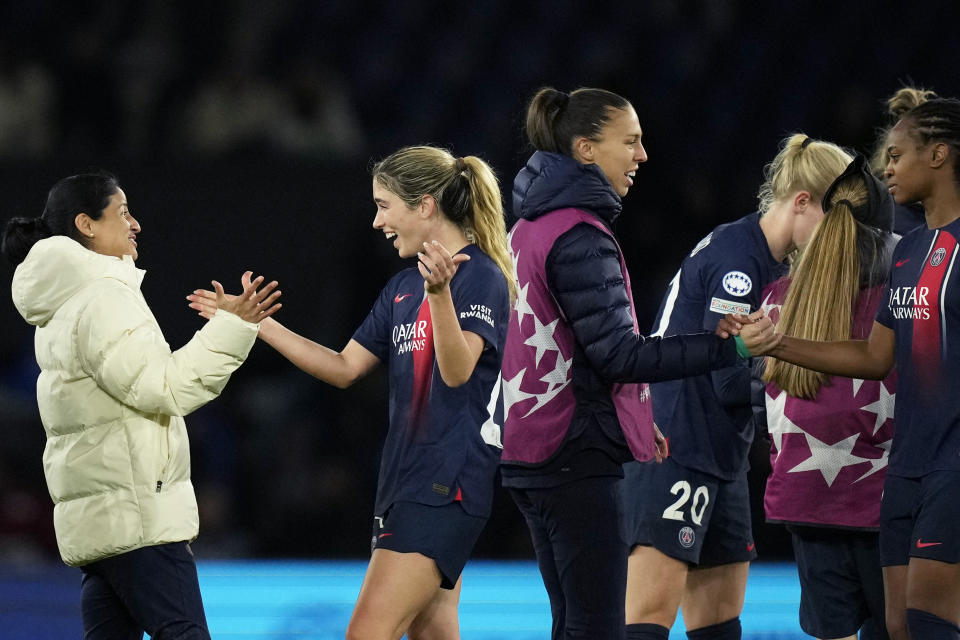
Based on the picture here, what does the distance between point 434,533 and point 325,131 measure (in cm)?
563

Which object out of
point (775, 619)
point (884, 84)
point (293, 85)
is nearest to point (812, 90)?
point (884, 84)

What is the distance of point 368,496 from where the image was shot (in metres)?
7.26

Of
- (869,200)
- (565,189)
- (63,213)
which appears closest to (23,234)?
(63,213)

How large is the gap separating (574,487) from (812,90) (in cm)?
728

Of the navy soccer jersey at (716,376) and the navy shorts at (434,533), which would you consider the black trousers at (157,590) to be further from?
the navy soccer jersey at (716,376)

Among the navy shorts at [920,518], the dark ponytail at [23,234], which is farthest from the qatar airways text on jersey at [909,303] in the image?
the dark ponytail at [23,234]

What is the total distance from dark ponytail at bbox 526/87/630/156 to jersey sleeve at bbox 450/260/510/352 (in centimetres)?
44

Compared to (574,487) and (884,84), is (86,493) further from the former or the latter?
(884,84)

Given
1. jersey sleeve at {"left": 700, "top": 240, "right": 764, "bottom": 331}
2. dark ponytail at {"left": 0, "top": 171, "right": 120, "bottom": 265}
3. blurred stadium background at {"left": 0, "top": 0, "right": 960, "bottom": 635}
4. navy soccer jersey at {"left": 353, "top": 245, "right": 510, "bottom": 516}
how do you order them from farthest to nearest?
blurred stadium background at {"left": 0, "top": 0, "right": 960, "bottom": 635}
jersey sleeve at {"left": 700, "top": 240, "right": 764, "bottom": 331}
dark ponytail at {"left": 0, "top": 171, "right": 120, "bottom": 265}
navy soccer jersey at {"left": 353, "top": 245, "right": 510, "bottom": 516}

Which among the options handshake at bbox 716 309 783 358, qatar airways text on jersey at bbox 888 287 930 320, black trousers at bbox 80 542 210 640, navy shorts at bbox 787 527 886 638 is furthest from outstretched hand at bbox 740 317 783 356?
black trousers at bbox 80 542 210 640

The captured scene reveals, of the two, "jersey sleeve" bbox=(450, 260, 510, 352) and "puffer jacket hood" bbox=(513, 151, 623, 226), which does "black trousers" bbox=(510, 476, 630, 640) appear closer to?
"jersey sleeve" bbox=(450, 260, 510, 352)

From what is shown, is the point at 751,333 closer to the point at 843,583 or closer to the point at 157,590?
the point at 843,583

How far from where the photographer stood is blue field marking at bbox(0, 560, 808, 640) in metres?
5.01

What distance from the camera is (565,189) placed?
3.57 m
